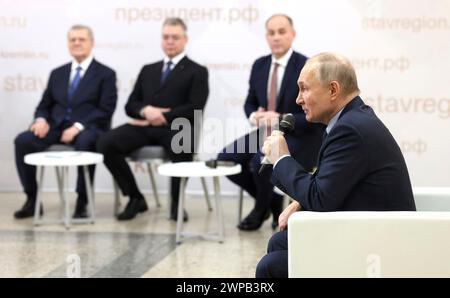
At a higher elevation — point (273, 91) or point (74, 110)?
point (273, 91)

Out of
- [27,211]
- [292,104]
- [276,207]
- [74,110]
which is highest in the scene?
[292,104]

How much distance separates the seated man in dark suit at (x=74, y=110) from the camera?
19.1 ft

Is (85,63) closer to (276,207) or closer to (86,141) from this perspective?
(86,141)

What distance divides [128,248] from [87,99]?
1677mm

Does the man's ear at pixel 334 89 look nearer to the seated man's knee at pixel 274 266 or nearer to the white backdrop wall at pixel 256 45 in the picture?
the seated man's knee at pixel 274 266

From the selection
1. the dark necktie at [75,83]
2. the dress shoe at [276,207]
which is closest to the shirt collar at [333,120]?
the dress shoe at [276,207]

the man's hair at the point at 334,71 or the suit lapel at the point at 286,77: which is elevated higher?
the man's hair at the point at 334,71

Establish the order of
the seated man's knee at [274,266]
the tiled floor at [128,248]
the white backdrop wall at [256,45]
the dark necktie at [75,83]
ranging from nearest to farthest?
1. the seated man's knee at [274,266]
2. the tiled floor at [128,248]
3. the dark necktie at [75,83]
4. the white backdrop wall at [256,45]

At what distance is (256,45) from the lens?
6359 mm

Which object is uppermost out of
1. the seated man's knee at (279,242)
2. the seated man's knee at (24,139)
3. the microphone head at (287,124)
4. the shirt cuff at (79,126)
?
the microphone head at (287,124)

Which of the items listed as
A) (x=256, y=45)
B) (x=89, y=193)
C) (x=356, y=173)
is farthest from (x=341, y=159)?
(x=256, y=45)

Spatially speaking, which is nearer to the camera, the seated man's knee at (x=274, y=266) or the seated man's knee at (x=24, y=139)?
the seated man's knee at (x=274, y=266)

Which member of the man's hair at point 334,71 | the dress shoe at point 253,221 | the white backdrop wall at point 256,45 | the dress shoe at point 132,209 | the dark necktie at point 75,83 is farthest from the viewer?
the white backdrop wall at point 256,45

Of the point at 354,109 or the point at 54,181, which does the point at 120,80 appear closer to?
the point at 54,181
